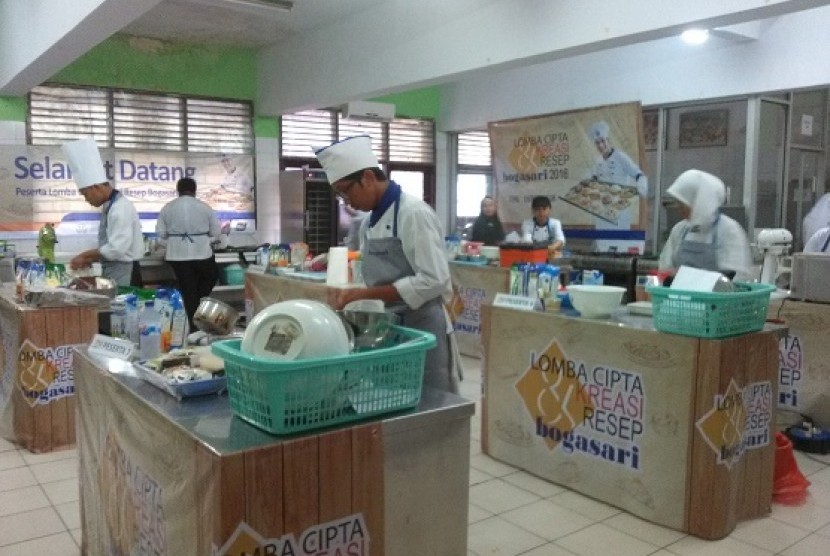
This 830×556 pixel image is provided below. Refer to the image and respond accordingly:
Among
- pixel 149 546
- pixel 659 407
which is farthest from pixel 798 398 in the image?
pixel 149 546

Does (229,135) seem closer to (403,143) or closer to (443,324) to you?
(403,143)

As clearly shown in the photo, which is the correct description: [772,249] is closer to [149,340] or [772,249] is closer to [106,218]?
[149,340]

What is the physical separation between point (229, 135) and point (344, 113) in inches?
55.5

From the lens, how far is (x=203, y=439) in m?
1.55

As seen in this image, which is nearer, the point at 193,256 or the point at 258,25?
the point at 193,256

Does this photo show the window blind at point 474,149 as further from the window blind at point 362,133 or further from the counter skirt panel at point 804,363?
the counter skirt panel at point 804,363

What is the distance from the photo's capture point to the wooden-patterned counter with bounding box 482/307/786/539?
2.87 metres

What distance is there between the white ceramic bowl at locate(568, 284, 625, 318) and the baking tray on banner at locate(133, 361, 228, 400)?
6.27ft

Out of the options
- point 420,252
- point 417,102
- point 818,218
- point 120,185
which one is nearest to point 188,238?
point 120,185

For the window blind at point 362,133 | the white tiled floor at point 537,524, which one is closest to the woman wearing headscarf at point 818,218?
the white tiled floor at point 537,524

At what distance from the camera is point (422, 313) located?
2.86 m

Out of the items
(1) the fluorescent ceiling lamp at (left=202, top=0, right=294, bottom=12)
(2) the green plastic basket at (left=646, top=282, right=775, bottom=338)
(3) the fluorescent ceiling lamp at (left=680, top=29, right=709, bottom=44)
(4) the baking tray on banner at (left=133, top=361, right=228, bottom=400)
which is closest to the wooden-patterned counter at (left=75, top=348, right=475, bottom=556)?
(4) the baking tray on banner at (left=133, top=361, right=228, bottom=400)

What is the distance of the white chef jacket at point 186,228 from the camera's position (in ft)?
21.7

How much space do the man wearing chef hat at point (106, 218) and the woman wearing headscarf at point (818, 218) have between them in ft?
19.8
